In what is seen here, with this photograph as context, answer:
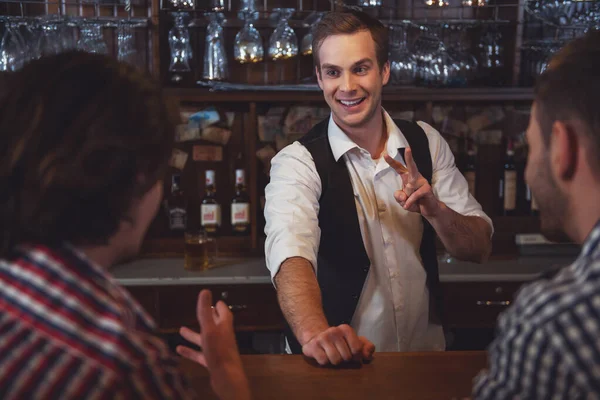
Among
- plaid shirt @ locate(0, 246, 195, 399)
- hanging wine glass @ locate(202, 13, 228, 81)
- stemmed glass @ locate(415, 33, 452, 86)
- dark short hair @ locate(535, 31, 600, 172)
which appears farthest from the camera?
stemmed glass @ locate(415, 33, 452, 86)

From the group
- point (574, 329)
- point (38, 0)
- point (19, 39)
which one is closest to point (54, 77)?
point (574, 329)

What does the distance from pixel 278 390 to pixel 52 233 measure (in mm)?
650

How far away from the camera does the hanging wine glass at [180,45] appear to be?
3002mm

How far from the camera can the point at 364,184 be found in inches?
83.6

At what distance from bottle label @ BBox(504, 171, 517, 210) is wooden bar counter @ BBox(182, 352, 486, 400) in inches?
71.7

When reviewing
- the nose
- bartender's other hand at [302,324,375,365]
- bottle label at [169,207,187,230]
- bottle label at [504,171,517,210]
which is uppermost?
the nose

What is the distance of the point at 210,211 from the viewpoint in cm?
313

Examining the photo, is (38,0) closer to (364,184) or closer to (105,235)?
(364,184)

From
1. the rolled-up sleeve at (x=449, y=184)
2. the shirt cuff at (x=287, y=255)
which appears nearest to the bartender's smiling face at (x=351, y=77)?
the rolled-up sleeve at (x=449, y=184)

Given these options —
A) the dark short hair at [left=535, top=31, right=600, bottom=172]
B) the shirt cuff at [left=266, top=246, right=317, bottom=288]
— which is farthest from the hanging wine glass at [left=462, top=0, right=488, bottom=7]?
the dark short hair at [left=535, top=31, right=600, bottom=172]

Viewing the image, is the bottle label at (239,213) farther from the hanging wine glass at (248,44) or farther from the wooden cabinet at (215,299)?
the hanging wine glass at (248,44)

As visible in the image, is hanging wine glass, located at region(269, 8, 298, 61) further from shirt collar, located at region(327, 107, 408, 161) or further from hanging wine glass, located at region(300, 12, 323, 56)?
shirt collar, located at region(327, 107, 408, 161)

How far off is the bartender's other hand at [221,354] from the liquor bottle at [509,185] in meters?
2.28

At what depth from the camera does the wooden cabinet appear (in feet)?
9.36
